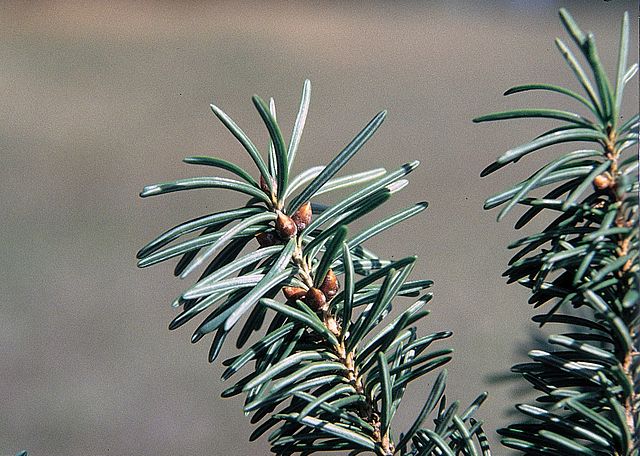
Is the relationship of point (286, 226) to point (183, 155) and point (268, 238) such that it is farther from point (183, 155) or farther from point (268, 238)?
point (183, 155)

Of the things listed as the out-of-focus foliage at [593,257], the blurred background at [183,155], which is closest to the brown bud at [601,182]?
the out-of-focus foliage at [593,257]

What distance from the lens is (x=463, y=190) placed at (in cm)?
70

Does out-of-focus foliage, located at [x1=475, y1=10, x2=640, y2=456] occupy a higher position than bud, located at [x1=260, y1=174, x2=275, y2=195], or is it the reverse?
bud, located at [x1=260, y1=174, x2=275, y2=195]

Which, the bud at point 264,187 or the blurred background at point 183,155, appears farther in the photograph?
the blurred background at point 183,155

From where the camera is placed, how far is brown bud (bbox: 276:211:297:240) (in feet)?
0.55

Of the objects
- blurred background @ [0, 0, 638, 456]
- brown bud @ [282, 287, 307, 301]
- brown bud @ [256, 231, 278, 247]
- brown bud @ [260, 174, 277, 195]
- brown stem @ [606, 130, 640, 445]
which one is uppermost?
blurred background @ [0, 0, 638, 456]

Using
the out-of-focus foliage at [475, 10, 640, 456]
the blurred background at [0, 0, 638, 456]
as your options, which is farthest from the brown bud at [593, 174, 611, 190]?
the blurred background at [0, 0, 638, 456]

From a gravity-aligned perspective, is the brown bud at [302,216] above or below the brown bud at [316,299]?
above

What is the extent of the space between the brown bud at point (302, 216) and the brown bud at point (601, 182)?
68 mm

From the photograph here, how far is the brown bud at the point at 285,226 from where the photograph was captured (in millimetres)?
169

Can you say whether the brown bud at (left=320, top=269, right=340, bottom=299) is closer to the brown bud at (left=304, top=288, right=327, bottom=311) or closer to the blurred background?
the brown bud at (left=304, top=288, right=327, bottom=311)

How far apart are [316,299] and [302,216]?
2 cm

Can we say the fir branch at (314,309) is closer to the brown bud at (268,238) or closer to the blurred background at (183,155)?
the brown bud at (268,238)

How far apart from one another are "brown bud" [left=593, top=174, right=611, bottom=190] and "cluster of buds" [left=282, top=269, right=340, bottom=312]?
7 centimetres
